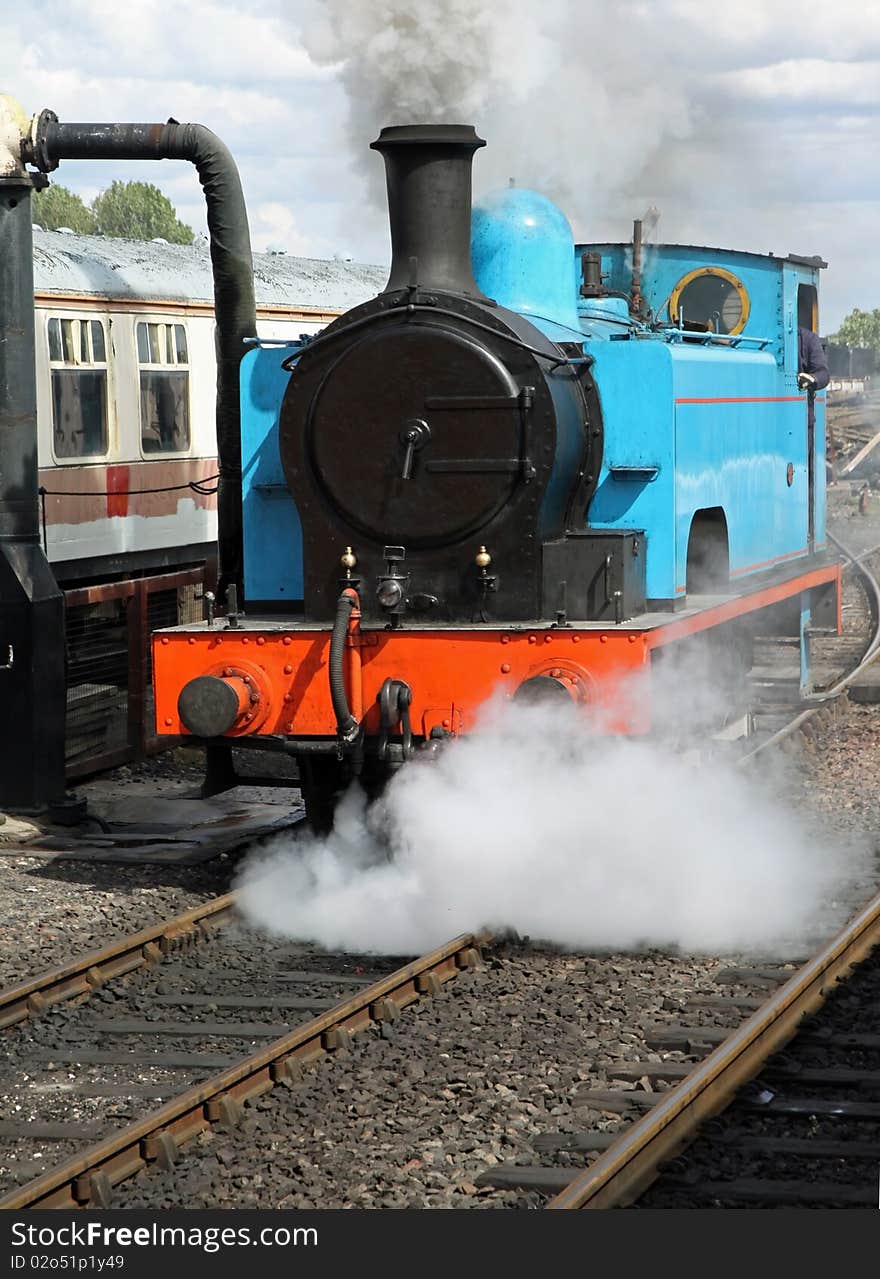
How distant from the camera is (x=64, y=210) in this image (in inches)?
2729

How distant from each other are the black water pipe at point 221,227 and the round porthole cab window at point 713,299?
7.67ft

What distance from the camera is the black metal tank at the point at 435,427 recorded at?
6.93 meters

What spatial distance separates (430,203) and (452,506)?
118 cm

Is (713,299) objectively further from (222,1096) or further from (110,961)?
(222,1096)

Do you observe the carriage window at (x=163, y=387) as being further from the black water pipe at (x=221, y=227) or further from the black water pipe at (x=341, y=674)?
the black water pipe at (x=341, y=674)

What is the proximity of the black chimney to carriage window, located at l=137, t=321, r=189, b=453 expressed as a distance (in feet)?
16.2

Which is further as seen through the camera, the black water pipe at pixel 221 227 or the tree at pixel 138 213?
the tree at pixel 138 213

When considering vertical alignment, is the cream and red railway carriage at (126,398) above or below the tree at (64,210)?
below

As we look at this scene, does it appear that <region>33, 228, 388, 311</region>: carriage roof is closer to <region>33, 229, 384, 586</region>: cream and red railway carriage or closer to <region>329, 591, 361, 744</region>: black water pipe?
<region>33, 229, 384, 586</region>: cream and red railway carriage

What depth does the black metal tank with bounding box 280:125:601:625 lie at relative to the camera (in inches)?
273

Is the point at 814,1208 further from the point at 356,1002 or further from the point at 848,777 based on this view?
the point at 848,777

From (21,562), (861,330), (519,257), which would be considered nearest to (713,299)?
(519,257)

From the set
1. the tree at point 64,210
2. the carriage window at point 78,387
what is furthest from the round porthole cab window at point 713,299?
the tree at point 64,210

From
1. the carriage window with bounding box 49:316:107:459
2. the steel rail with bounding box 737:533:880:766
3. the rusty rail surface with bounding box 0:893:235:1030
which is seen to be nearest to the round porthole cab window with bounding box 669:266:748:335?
the steel rail with bounding box 737:533:880:766
